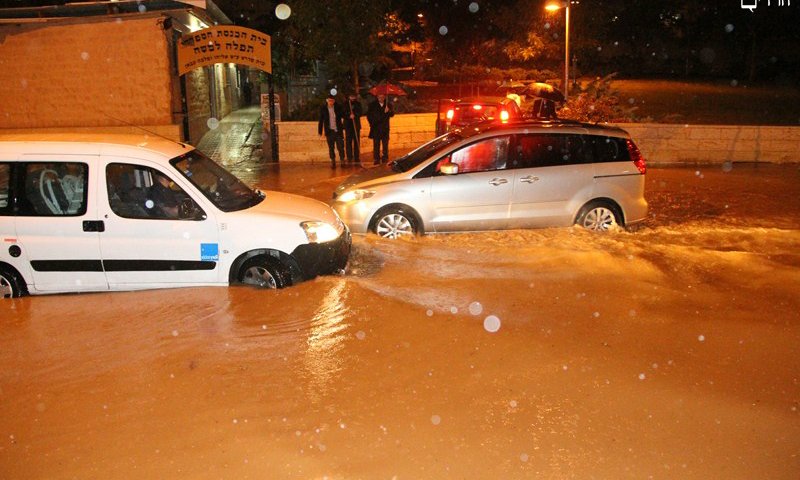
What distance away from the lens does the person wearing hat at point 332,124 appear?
1662cm

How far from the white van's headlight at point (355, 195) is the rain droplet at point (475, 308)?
9.85ft

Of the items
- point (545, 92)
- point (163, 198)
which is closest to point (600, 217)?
point (163, 198)

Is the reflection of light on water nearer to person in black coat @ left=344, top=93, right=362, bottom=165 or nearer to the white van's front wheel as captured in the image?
the white van's front wheel

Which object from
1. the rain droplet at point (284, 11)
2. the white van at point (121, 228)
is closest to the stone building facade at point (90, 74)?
the rain droplet at point (284, 11)

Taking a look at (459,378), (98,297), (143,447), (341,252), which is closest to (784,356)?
(459,378)

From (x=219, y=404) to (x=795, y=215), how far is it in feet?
33.1

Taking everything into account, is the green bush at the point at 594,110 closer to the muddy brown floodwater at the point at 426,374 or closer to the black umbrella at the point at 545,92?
the black umbrella at the point at 545,92

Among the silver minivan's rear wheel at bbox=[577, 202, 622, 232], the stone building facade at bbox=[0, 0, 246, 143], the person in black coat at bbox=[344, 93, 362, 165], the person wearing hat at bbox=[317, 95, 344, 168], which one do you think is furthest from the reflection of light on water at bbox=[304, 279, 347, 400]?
the stone building facade at bbox=[0, 0, 246, 143]

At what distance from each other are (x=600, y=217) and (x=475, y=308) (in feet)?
12.5

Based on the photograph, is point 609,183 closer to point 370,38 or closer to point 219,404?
point 219,404

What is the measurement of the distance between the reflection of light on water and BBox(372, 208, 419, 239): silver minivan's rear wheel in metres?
2.21

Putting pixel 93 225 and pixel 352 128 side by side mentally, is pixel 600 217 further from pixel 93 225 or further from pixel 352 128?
pixel 352 128

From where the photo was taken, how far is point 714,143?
57.9ft

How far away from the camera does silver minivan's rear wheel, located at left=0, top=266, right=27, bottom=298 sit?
6.98m
